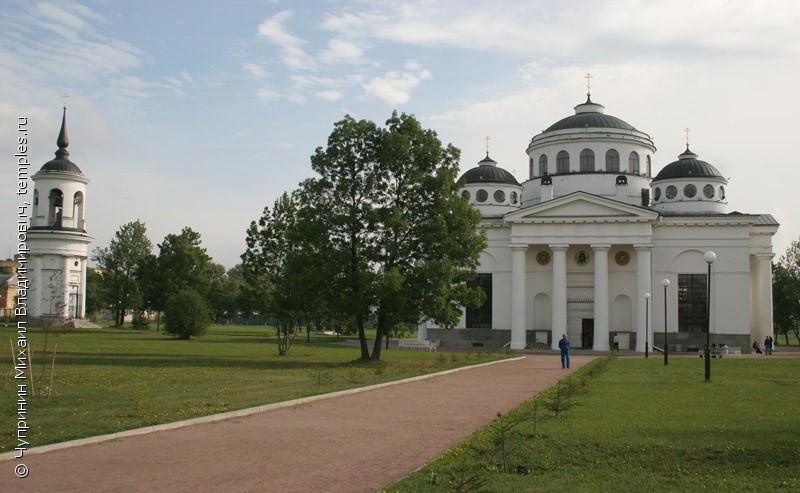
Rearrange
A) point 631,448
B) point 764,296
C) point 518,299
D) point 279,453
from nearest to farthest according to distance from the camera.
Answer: point 279,453, point 631,448, point 518,299, point 764,296

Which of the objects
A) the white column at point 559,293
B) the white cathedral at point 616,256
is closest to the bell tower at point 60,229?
the white cathedral at point 616,256

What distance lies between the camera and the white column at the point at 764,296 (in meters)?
61.9

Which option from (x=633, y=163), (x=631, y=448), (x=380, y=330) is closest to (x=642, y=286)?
(x=633, y=163)

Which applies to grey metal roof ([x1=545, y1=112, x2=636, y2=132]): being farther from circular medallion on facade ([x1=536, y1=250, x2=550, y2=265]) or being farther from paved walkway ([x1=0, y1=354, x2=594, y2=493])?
paved walkway ([x1=0, y1=354, x2=594, y2=493])

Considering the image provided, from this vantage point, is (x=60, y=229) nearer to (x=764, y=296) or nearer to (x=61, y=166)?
(x=61, y=166)

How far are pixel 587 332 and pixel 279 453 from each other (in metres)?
52.3

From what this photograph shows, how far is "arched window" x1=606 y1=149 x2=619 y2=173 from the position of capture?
65.1 metres

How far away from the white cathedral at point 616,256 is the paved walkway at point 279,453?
136 ft

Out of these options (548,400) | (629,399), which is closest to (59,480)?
(548,400)

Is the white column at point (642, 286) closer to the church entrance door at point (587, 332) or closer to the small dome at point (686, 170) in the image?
the church entrance door at point (587, 332)

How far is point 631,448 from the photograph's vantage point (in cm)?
1217

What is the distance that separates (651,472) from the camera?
412 inches

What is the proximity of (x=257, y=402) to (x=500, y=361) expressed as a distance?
23.1 metres

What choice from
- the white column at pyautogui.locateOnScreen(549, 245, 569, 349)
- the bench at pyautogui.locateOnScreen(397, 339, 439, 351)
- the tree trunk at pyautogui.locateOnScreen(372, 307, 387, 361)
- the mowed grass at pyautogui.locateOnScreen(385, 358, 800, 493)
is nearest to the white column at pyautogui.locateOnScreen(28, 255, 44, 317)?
the bench at pyautogui.locateOnScreen(397, 339, 439, 351)
